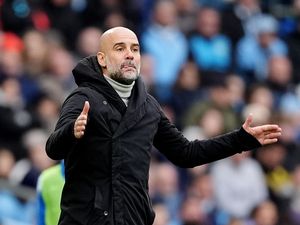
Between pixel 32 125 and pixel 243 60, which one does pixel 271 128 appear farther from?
pixel 243 60

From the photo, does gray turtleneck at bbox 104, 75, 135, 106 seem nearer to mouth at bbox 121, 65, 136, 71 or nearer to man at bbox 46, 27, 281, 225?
man at bbox 46, 27, 281, 225

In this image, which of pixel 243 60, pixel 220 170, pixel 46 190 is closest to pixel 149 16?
pixel 243 60

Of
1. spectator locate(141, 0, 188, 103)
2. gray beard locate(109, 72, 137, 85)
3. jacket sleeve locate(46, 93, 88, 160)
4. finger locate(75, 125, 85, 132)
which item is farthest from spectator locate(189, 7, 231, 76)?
finger locate(75, 125, 85, 132)

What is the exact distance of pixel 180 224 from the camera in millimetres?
13000

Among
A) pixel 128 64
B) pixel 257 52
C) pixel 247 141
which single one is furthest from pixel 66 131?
pixel 257 52

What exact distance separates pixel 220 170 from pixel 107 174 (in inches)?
283

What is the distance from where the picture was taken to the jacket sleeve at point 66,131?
6.75 m

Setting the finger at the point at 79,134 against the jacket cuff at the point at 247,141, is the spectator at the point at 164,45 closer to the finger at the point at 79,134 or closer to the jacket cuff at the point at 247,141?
the jacket cuff at the point at 247,141

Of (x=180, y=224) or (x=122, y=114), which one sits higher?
(x=122, y=114)

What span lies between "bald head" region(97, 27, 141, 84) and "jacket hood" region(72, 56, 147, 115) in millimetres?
57

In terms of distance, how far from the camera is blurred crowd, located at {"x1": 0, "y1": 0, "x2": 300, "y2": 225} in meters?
12.9

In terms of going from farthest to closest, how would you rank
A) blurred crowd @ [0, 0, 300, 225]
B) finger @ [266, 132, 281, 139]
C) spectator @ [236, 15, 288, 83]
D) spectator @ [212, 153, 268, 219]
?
spectator @ [236, 15, 288, 83] < spectator @ [212, 153, 268, 219] < blurred crowd @ [0, 0, 300, 225] < finger @ [266, 132, 281, 139]

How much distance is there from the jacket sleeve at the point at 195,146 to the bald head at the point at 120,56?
0.47 metres

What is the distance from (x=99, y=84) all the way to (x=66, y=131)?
0.54 meters
